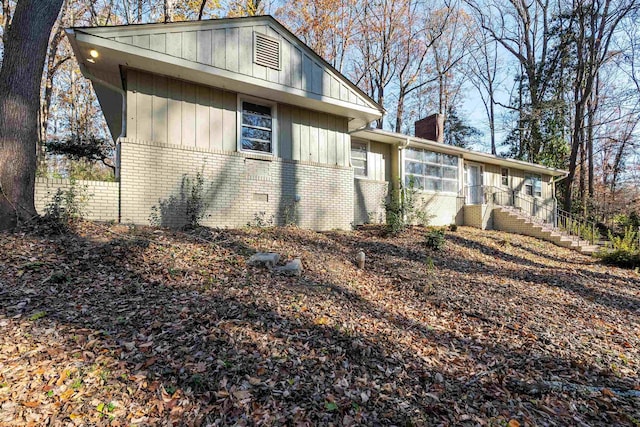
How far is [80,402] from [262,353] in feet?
4.22

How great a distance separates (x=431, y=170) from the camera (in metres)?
13.6

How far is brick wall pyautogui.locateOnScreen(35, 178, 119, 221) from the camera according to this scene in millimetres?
6094

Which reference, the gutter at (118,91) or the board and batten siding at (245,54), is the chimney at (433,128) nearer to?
the board and batten siding at (245,54)

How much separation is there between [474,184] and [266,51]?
11.7m

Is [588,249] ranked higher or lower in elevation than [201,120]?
lower

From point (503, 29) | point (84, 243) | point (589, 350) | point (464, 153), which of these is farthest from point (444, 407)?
point (503, 29)

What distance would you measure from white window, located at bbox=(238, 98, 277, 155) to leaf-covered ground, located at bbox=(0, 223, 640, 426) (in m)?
3.44

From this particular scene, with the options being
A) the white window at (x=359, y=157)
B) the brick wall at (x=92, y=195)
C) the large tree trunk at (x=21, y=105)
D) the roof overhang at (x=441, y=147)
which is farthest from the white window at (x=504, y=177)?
the large tree trunk at (x=21, y=105)

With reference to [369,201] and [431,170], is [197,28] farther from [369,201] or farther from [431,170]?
[431,170]

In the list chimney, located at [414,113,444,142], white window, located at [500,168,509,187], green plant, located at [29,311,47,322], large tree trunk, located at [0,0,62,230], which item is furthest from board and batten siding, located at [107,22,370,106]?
white window, located at [500,168,509,187]

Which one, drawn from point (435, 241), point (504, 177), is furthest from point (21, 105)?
point (504, 177)

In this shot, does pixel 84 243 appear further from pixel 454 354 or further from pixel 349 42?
pixel 349 42

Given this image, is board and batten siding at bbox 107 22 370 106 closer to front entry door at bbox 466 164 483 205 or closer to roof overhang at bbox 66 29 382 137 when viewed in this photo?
roof overhang at bbox 66 29 382 137

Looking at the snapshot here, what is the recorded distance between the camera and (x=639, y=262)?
905 cm
